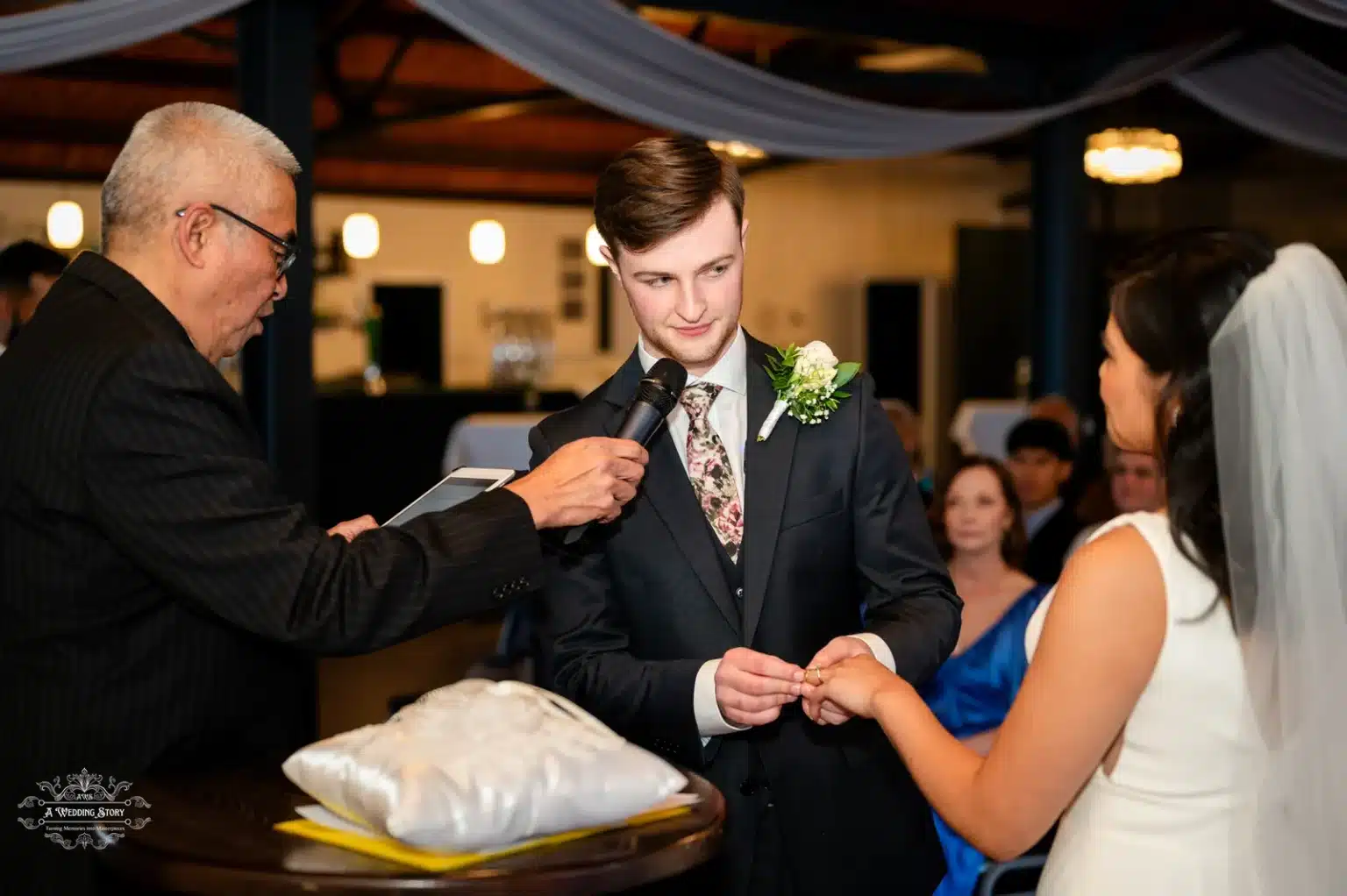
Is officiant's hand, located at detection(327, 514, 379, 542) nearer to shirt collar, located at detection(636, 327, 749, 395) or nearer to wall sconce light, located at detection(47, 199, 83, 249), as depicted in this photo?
shirt collar, located at detection(636, 327, 749, 395)

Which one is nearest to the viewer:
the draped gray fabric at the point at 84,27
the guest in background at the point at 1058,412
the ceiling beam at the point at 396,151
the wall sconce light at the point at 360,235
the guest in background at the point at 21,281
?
the draped gray fabric at the point at 84,27

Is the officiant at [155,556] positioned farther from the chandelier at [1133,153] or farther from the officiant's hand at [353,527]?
the chandelier at [1133,153]

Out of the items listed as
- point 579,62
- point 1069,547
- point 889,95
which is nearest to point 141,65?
point 889,95

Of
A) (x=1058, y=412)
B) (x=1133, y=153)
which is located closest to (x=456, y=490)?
(x=1058, y=412)

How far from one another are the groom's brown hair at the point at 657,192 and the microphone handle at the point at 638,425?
0.23m

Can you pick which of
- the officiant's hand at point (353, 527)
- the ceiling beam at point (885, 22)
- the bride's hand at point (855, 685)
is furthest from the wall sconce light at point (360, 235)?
the bride's hand at point (855, 685)

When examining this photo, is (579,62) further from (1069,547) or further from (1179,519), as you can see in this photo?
(1179,519)

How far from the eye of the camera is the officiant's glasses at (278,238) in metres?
1.93

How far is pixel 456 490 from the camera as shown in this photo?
2066 millimetres

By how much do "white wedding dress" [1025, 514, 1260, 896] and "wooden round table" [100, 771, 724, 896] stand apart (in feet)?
1.52

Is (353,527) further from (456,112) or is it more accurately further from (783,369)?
(456,112)

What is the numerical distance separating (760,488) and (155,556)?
2.70 ft

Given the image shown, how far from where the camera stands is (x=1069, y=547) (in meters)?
4.96

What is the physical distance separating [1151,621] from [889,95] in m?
7.41
